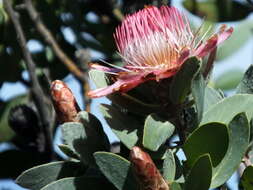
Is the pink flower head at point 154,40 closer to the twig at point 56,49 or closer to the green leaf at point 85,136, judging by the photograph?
the green leaf at point 85,136

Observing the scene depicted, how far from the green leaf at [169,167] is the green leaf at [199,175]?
3 centimetres

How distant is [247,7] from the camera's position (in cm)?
296

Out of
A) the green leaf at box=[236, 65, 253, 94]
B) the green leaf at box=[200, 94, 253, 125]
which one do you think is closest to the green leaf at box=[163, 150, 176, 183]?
the green leaf at box=[200, 94, 253, 125]

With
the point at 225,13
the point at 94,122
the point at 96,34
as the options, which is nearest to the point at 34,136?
the point at 96,34

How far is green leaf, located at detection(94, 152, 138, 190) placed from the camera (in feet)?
4.60

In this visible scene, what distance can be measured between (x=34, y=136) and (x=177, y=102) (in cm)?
119

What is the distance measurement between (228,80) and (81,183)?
66.5 inches

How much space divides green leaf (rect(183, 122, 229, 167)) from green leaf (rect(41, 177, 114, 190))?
0.18 meters

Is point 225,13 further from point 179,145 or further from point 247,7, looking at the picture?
point 179,145

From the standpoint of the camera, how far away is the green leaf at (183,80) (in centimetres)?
142

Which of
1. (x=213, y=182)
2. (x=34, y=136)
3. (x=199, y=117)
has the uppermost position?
(x=199, y=117)

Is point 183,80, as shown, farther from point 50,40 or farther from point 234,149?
point 50,40

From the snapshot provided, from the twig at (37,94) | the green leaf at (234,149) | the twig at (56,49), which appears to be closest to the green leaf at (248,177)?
the green leaf at (234,149)

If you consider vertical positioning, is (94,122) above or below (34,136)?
above
